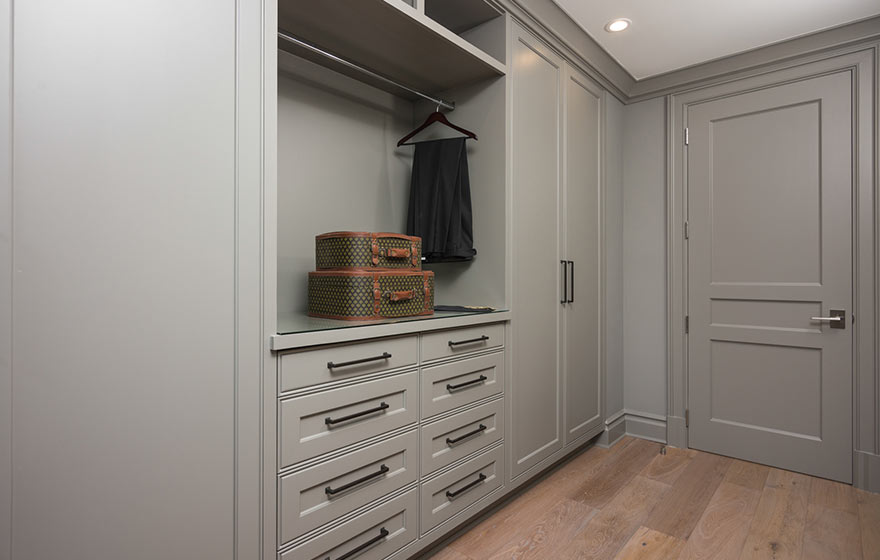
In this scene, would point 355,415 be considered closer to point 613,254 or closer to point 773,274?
point 613,254

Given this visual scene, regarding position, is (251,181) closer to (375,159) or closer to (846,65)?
(375,159)

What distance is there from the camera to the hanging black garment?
2178 mm

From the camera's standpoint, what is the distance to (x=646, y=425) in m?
3.18

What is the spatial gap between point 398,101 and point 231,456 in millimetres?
1800

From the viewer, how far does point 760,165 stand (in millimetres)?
2750

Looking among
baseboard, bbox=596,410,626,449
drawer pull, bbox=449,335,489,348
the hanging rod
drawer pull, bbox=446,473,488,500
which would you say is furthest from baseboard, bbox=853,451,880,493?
the hanging rod

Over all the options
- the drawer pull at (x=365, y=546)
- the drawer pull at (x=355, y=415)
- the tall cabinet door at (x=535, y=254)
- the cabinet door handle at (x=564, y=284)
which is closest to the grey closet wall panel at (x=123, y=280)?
the drawer pull at (x=355, y=415)

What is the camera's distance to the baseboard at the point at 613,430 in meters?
3.04

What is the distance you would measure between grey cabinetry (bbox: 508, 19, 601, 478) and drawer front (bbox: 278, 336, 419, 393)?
727mm

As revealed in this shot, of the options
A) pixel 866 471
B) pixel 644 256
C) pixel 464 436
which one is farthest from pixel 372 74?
pixel 866 471

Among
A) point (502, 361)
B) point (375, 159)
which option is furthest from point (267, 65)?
point (502, 361)

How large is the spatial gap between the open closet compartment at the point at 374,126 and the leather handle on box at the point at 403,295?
82 millimetres

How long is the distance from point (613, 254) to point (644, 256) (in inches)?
8.9

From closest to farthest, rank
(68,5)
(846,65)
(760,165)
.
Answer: (68,5) < (846,65) < (760,165)
